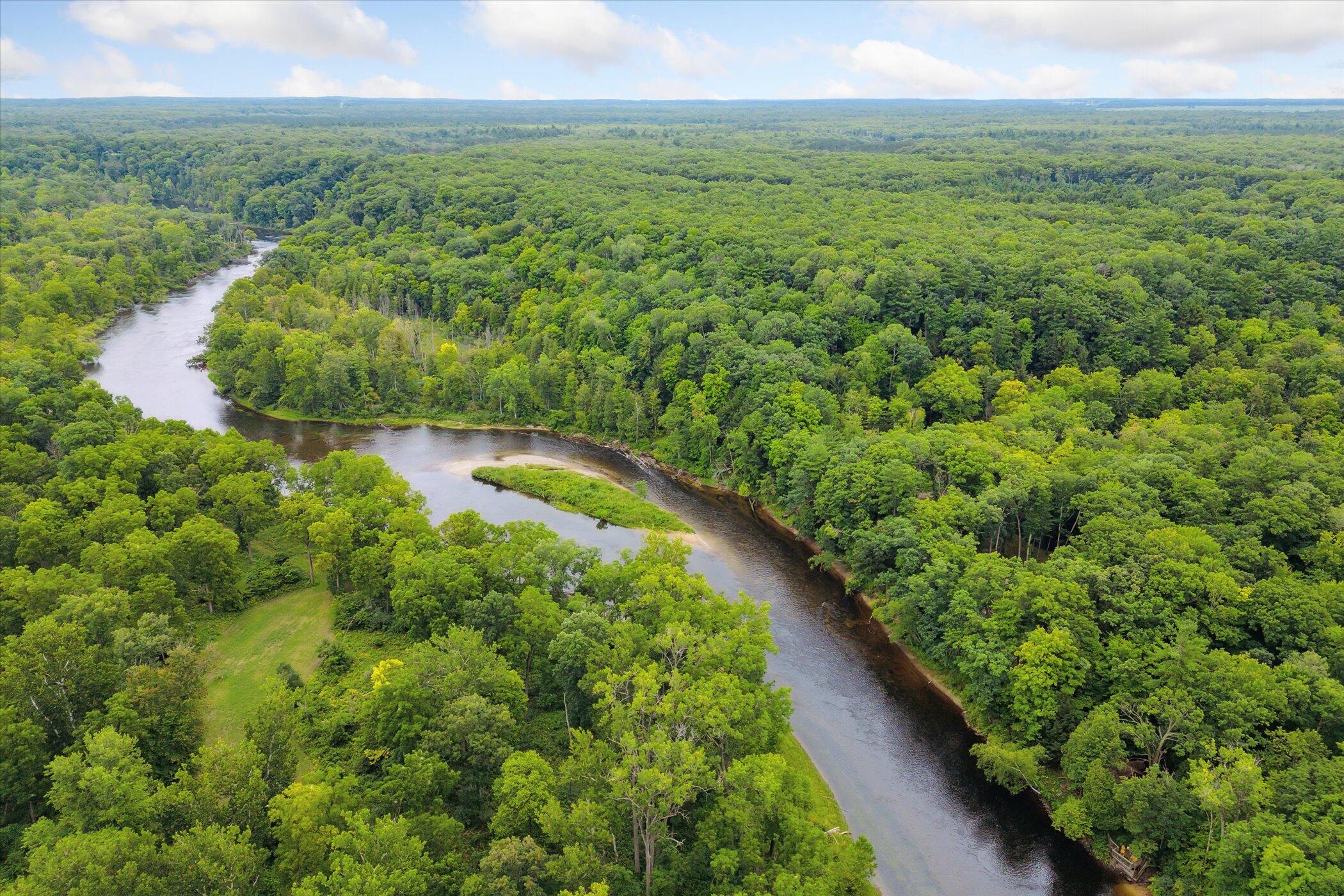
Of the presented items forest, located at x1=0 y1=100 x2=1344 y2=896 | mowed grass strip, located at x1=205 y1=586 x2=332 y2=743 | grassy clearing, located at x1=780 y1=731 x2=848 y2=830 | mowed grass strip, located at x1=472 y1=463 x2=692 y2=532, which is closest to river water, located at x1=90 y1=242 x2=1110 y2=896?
grassy clearing, located at x1=780 y1=731 x2=848 y2=830

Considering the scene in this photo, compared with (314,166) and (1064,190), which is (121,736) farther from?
(314,166)

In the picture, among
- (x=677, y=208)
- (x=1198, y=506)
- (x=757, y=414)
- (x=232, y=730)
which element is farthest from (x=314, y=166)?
(x=1198, y=506)

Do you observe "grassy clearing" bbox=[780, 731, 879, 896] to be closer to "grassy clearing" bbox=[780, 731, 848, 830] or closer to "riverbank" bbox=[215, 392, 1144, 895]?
"grassy clearing" bbox=[780, 731, 848, 830]

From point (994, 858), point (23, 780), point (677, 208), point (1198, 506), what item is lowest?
point (994, 858)

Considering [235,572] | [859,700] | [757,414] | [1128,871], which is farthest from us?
[757,414]

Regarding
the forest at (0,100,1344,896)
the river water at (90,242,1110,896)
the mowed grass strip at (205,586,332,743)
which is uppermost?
the forest at (0,100,1344,896)

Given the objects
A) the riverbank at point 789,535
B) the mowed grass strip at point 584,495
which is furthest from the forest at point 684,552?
the mowed grass strip at point 584,495
